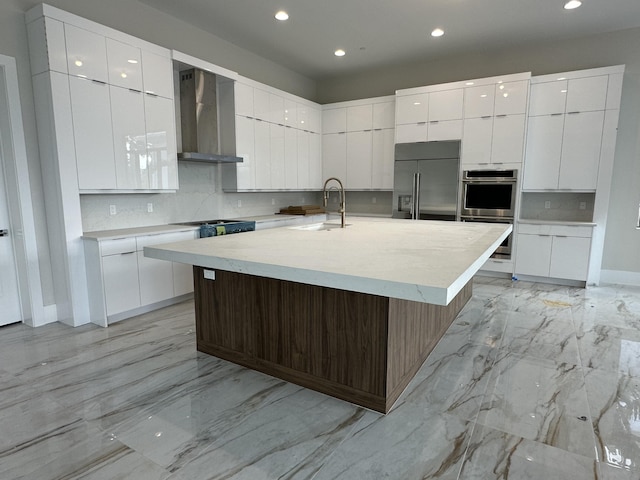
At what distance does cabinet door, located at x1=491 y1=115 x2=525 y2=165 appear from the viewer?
4773 millimetres

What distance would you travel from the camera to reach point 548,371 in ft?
8.19

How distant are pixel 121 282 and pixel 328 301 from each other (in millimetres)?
2314

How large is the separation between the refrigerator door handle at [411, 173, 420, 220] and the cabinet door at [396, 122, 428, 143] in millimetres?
540

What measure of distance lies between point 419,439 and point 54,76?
12.4 feet

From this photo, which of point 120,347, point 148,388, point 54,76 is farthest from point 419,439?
point 54,76

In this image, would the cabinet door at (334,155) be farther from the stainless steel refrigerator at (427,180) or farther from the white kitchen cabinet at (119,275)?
the white kitchen cabinet at (119,275)

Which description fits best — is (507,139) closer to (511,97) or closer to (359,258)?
(511,97)

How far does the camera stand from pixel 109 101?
3.38 m

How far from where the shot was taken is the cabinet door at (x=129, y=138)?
345 centimetres

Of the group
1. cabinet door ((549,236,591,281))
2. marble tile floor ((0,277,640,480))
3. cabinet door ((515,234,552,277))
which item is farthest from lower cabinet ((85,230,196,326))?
cabinet door ((549,236,591,281))

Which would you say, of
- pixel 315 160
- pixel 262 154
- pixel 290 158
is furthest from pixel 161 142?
pixel 315 160

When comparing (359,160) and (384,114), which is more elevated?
(384,114)

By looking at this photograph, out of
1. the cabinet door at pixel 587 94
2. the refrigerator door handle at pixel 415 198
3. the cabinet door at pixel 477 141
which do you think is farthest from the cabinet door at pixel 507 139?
the refrigerator door handle at pixel 415 198

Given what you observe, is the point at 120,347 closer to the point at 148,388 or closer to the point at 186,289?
the point at 148,388
